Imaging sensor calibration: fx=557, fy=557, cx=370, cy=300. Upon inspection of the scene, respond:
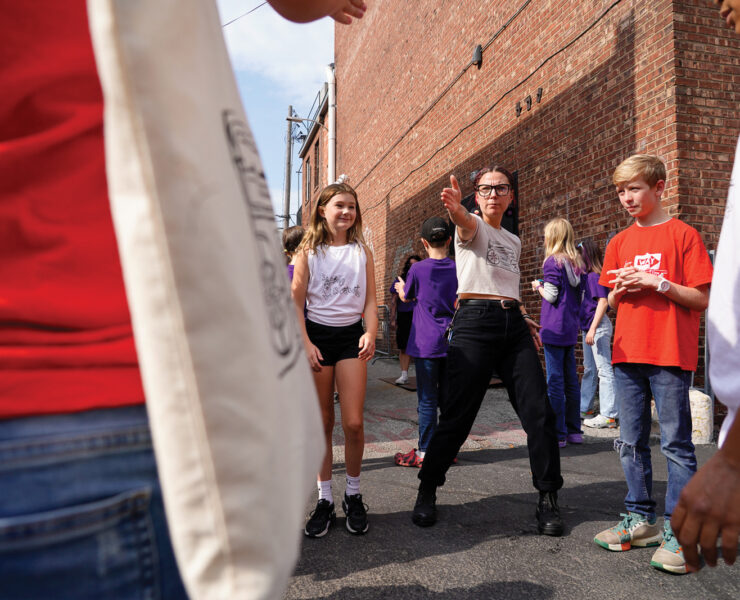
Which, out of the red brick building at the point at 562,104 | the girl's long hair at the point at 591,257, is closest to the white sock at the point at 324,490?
the girl's long hair at the point at 591,257

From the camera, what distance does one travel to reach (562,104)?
24.0 feet

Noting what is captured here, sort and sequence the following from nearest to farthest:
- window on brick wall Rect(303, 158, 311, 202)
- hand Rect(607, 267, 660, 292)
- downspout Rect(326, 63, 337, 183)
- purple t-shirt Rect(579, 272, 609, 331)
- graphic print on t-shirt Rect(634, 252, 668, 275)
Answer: hand Rect(607, 267, 660, 292)
graphic print on t-shirt Rect(634, 252, 668, 275)
purple t-shirt Rect(579, 272, 609, 331)
downspout Rect(326, 63, 337, 183)
window on brick wall Rect(303, 158, 311, 202)

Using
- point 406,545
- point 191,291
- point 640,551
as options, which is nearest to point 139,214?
point 191,291

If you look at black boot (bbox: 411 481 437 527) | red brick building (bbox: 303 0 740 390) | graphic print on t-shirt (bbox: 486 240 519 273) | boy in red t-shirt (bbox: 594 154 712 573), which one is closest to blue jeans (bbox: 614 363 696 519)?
boy in red t-shirt (bbox: 594 154 712 573)

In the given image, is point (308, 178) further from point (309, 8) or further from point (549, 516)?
point (309, 8)

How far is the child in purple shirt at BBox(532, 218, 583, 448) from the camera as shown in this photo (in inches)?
215

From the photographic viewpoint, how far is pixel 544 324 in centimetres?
555

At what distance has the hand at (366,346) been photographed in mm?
3350

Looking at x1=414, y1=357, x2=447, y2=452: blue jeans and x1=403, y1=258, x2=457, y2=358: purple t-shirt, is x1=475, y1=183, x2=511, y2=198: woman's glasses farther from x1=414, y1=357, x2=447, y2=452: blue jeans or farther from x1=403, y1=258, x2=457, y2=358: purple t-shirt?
x1=414, y1=357, x2=447, y2=452: blue jeans

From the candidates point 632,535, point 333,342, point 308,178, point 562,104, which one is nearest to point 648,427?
point 632,535

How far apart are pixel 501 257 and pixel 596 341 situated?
2731 millimetres

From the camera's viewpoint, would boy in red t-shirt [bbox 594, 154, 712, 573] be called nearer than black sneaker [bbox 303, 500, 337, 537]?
Yes

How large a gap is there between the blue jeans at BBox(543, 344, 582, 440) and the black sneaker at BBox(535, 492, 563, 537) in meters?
2.15

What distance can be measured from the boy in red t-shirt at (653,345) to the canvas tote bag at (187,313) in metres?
2.92
